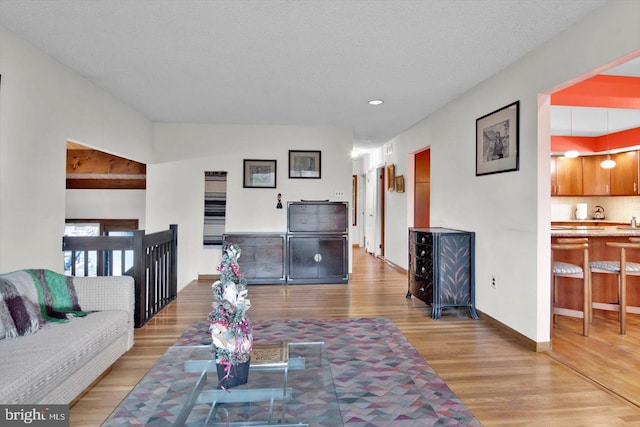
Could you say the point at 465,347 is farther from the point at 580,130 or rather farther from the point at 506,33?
the point at 580,130

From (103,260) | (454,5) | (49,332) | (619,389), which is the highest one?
(454,5)

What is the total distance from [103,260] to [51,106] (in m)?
1.47

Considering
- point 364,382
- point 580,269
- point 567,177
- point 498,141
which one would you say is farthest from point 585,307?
point 567,177

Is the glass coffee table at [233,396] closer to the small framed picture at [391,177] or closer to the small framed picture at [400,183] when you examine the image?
the small framed picture at [400,183]

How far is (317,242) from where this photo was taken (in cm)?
557

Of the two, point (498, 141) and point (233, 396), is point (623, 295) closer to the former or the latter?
point (498, 141)

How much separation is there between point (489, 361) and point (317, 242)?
3.16m

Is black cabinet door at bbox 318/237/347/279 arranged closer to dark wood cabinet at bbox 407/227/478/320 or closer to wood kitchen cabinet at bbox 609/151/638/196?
dark wood cabinet at bbox 407/227/478/320

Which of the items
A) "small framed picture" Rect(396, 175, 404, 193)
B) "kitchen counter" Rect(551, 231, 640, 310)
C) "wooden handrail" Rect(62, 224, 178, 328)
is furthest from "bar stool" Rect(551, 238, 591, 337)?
"wooden handrail" Rect(62, 224, 178, 328)

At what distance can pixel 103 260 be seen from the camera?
357 cm

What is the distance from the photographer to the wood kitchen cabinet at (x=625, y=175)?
619 cm

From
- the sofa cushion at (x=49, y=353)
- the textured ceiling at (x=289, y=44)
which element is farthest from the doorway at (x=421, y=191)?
the sofa cushion at (x=49, y=353)

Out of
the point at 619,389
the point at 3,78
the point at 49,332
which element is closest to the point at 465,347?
the point at 619,389

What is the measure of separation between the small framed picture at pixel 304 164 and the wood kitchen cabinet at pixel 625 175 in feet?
17.4
